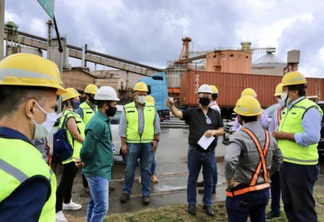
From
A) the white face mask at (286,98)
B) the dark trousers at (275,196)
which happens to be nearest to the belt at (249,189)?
the white face mask at (286,98)

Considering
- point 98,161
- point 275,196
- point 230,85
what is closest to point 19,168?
point 98,161

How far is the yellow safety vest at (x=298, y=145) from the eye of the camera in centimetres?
304

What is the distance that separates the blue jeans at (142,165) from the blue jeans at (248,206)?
214 cm

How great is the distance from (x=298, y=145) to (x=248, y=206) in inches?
41.6

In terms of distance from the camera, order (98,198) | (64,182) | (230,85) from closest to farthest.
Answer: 1. (98,198)
2. (64,182)
3. (230,85)

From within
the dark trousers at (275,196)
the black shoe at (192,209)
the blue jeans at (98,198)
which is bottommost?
the black shoe at (192,209)

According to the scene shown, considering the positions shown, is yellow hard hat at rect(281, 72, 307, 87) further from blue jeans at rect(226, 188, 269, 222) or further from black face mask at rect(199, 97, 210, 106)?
blue jeans at rect(226, 188, 269, 222)

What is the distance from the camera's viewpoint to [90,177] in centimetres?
286

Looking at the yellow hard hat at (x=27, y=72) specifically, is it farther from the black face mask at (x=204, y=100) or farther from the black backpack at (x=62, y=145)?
the black face mask at (x=204, y=100)

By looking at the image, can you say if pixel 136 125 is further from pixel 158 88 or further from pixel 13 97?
pixel 158 88

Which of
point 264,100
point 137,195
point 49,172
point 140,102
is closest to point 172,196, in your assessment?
point 137,195

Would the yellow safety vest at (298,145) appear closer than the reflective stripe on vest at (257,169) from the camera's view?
No

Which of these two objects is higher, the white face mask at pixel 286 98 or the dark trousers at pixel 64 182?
the white face mask at pixel 286 98

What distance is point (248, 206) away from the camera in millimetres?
2568
